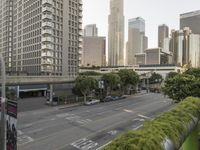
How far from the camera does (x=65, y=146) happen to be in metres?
28.7

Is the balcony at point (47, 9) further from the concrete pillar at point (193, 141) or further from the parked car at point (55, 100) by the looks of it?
the concrete pillar at point (193, 141)

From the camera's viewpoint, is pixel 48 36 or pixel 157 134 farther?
pixel 48 36

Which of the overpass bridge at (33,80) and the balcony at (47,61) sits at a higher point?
the balcony at (47,61)

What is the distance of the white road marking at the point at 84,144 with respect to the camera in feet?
92.8

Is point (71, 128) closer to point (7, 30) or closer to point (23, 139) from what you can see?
point (23, 139)

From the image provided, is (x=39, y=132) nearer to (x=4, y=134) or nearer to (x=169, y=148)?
(x=4, y=134)

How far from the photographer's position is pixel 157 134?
10211mm

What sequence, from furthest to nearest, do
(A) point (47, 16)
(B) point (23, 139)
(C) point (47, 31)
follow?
(A) point (47, 16) < (C) point (47, 31) < (B) point (23, 139)

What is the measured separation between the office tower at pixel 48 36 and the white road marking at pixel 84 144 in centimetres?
6735

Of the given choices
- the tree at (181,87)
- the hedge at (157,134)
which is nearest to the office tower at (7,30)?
the tree at (181,87)

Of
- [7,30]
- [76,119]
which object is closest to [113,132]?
[76,119]

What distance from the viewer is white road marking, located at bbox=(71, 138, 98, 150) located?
92.8 ft

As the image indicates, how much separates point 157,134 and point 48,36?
3491 inches

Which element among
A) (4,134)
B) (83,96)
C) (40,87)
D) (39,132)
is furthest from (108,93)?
(4,134)
